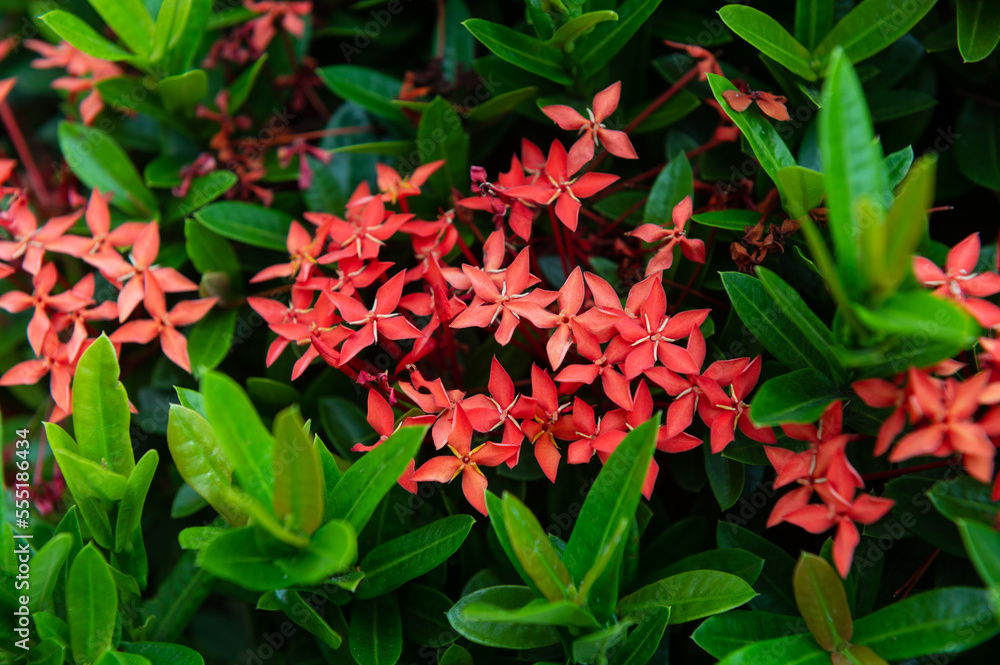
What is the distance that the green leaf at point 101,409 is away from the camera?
964 mm

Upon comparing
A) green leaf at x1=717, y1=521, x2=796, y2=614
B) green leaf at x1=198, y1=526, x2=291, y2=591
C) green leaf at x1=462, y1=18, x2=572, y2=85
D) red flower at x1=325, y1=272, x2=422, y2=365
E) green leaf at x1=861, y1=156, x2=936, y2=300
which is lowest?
green leaf at x1=717, y1=521, x2=796, y2=614

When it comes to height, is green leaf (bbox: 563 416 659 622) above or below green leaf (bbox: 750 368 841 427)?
below

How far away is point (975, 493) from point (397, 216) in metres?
0.82

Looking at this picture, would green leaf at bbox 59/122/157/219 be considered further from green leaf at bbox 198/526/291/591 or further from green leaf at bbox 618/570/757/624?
green leaf at bbox 618/570/757/624

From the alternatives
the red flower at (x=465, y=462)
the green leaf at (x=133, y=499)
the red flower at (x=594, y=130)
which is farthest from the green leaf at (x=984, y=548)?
the green leaf at (x=133, y=499)

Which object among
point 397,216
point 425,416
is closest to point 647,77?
point 397,216

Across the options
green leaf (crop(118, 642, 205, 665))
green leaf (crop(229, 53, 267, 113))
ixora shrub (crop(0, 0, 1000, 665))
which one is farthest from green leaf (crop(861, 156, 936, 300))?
green leaf (crop(229, 53, 267, 113))

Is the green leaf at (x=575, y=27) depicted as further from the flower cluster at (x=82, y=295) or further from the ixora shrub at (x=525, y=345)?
the flower cluster at (x=82, y=295)

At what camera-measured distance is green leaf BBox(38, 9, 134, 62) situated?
3.65ft

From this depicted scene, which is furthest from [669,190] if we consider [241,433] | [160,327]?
[160,327]

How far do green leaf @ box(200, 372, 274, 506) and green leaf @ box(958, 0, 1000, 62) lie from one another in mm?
1083

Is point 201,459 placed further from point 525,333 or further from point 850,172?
point 850,172

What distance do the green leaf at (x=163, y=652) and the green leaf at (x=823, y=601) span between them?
2.47 feet

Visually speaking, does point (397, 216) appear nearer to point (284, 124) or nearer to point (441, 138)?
point (441, 138)
